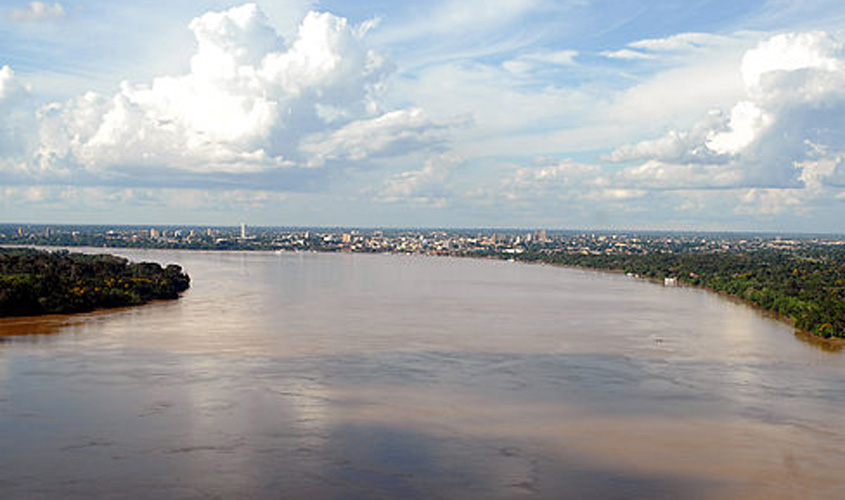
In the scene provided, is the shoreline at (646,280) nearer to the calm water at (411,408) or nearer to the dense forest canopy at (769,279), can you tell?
the dense forest canopy at (769,279)

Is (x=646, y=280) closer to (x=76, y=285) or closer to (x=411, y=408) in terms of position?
(x=76, y=285)

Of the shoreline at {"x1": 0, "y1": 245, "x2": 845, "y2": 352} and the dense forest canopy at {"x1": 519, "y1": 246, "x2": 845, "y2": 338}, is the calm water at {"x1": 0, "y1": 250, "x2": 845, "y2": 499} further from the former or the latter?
the dense forest canopy at {"x1": 519, "y1": 246, "x2": 845, "y2": 338}

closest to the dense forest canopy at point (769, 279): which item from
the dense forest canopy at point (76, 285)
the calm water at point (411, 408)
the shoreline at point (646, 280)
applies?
the shoreline at point (646, 280)

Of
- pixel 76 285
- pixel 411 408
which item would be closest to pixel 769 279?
pixel 411 408

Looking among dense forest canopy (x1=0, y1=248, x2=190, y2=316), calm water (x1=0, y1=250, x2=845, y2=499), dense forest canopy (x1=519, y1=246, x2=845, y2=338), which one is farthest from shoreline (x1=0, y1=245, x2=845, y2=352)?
calm water (x1=0, y1=250, x2=845, y2=499)

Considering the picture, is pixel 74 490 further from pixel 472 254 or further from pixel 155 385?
pixel 472 254
